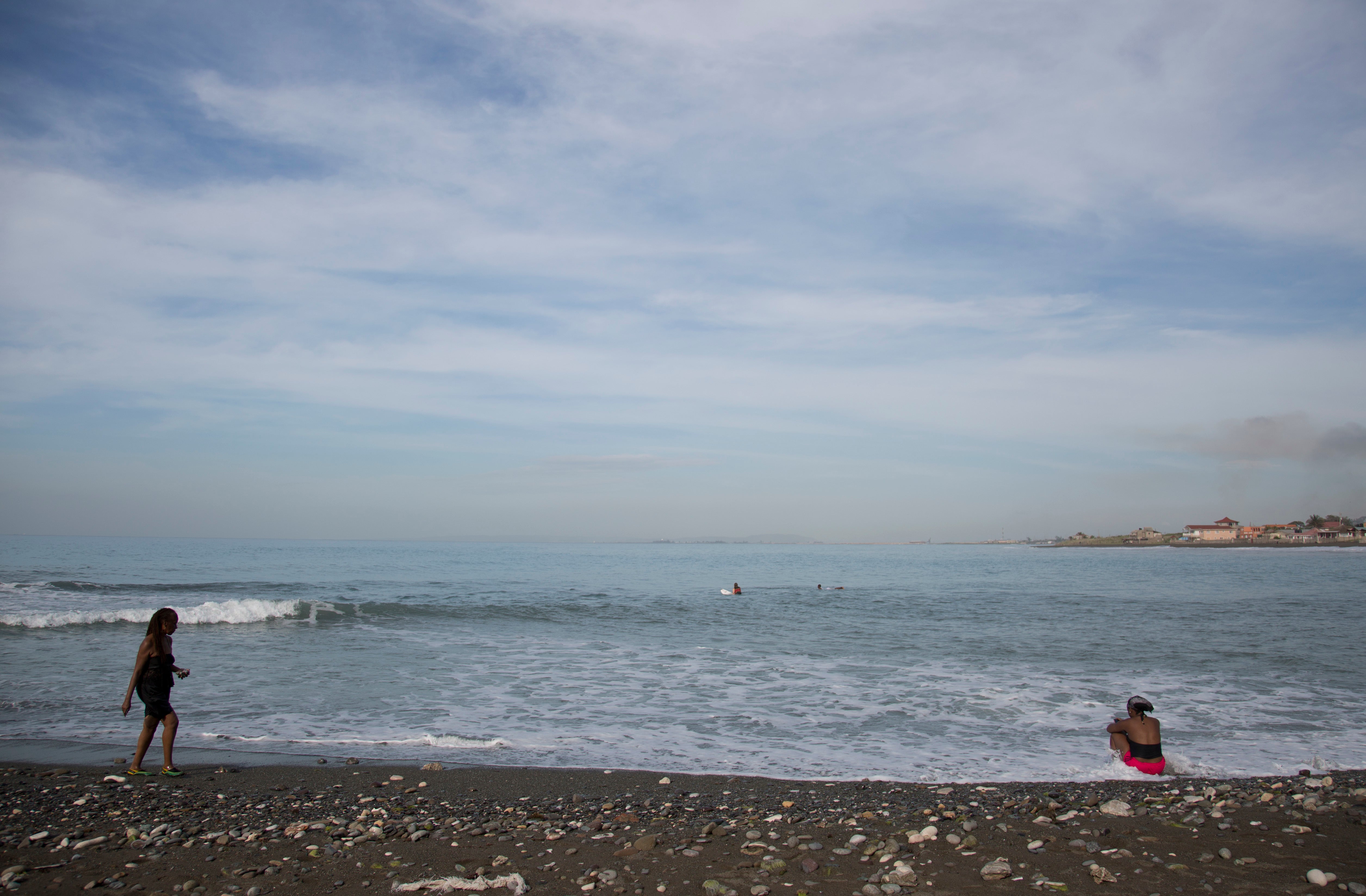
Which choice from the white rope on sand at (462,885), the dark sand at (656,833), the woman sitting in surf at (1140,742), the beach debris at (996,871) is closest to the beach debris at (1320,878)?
the dark sand at (656,833)

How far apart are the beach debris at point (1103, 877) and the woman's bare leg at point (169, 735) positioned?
9822mm

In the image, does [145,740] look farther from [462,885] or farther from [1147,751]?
[1147,751]

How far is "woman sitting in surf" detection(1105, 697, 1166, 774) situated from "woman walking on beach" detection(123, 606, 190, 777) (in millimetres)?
11736

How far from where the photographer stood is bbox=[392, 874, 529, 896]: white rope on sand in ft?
18.1

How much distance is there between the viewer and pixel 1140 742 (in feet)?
30.2

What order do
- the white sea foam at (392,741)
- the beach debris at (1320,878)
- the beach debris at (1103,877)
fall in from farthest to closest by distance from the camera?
the white sea foam at (392,741)
the beach debris at (1103,877)
the beach debris at (1320,878)

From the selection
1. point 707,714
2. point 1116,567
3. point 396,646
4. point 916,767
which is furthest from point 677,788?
point 1116,567

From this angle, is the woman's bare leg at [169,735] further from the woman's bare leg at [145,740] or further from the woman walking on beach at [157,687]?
the woman's bare leg at [145,740]

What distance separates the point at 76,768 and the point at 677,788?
755cm

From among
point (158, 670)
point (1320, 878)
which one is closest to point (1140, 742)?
point (1320, 878)

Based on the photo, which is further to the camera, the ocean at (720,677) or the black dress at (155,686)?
the ocean at (720,677)

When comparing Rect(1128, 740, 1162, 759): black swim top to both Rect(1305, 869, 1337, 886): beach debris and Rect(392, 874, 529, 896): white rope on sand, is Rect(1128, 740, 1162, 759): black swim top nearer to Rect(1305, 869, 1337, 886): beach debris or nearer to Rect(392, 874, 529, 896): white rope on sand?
Rect(1305, 869, 1337, 886): beach debris

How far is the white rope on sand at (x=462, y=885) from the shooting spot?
5523 millimetres

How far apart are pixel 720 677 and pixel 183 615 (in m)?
23.3
